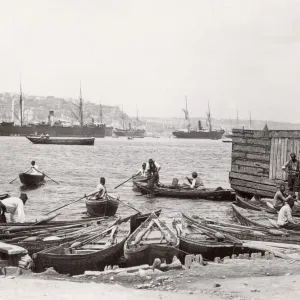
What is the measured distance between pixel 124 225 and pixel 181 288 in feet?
23.4

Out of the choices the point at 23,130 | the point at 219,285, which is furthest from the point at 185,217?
the point at 23,130

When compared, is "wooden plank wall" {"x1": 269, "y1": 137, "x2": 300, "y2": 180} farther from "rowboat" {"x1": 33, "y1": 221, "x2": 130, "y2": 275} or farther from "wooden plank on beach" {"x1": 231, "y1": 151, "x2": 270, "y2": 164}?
"rowboat" {"x1": 33, "y1": 221, "x2": 130, "y2": 275}

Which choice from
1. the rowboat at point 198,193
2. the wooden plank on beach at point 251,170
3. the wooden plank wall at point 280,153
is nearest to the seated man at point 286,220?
the wooden plank wall at point 280,153

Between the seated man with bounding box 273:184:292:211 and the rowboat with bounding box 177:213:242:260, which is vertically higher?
the seated man with bounding box 273:184:292:211

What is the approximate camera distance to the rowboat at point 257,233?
533 inches

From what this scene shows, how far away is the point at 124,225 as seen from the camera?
54.1 feet

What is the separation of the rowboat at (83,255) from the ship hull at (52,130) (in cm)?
14764

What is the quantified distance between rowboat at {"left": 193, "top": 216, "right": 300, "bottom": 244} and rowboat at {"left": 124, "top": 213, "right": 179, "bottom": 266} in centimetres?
183

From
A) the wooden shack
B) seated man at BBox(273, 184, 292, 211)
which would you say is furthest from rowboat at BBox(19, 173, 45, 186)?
seated man at BBox(273, 184, 292, 211)

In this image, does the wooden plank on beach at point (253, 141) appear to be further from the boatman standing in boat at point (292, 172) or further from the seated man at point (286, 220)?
the seated man at point (286, 220)

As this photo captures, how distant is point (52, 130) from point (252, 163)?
143m

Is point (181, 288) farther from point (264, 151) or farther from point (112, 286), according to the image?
point (264, 151)

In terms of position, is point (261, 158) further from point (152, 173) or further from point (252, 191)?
point (152, 173)

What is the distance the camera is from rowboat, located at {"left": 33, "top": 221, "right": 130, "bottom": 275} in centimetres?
1191
